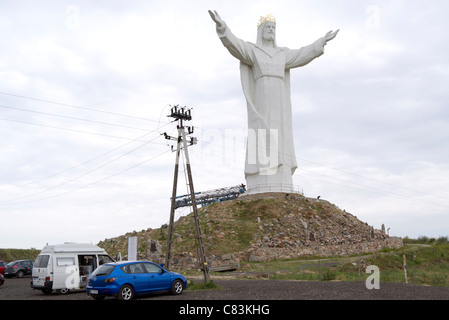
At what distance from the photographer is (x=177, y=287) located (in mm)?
16609

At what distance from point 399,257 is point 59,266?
25.8 metres

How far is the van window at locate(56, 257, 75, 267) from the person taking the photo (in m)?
18.8

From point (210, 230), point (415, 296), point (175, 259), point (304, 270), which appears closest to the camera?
point (415, 296)

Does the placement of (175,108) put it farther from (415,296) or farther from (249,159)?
(249,159)

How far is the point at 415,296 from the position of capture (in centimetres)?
1437

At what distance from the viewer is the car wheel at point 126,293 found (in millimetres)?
14711

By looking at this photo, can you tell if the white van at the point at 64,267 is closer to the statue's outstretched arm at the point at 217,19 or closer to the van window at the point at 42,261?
the van window at the point at 42,261

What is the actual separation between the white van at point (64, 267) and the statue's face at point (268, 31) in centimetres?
3351

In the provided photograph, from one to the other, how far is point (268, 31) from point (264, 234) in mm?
22342

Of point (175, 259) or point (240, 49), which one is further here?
point (240, 49)

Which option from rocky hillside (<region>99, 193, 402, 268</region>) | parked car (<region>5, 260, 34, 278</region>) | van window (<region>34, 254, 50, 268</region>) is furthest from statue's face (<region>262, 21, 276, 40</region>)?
van window (<region>34, 254, 50, 268</region>)
